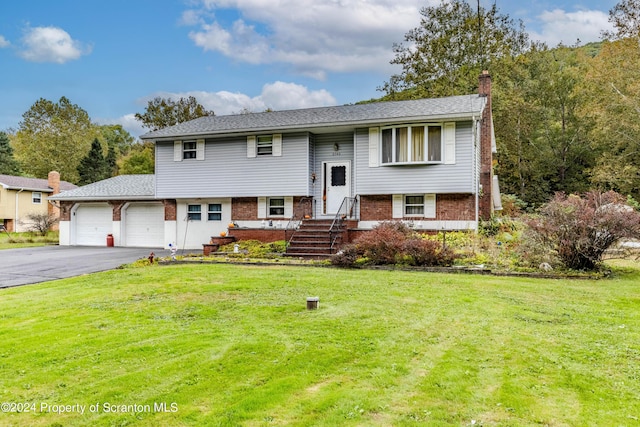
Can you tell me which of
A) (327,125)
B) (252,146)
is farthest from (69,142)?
(327,125)

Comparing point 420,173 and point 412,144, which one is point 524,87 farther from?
point 420,173

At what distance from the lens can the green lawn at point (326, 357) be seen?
3473 millimetres

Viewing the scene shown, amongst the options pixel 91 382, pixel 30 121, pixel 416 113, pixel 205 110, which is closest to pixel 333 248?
pixel 416 113

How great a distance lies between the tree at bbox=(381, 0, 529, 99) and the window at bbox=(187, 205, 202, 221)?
843 inches

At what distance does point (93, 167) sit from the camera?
1795 inches

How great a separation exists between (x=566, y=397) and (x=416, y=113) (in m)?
13.8

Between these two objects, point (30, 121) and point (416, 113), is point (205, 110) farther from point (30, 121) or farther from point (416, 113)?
point (416, 113)

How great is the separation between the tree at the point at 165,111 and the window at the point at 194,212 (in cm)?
2744

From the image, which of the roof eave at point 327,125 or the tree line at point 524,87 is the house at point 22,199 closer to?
the roof eave at point 327,125

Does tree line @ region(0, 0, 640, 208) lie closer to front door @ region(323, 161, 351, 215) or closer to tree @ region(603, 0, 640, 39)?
tree @ region(603, 0, 640, 39)

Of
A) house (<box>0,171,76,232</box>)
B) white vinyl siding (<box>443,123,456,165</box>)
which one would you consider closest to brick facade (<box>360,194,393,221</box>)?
white vinyl siding (<box>443,123,456,165</box>)

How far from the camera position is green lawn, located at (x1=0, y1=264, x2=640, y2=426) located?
3.47 m

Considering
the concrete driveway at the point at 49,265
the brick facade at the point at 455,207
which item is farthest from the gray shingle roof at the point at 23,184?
the brick facade at the point at 455,207

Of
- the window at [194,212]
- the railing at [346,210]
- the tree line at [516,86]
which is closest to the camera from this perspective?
the railing at [346,210]
